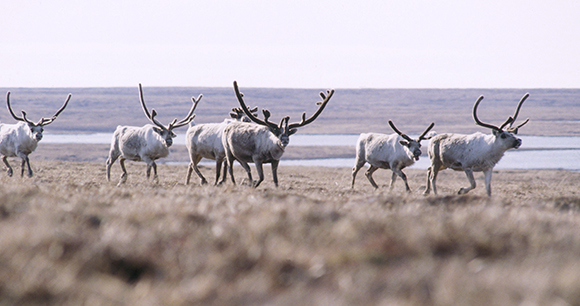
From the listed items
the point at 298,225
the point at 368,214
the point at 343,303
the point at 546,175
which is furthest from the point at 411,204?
the point at 546,175

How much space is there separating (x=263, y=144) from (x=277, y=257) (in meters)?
9.46

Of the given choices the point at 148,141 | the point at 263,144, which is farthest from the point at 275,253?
the point at 148,141

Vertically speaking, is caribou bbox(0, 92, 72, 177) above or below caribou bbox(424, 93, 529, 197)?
below

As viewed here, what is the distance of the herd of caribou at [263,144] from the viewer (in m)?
13.2

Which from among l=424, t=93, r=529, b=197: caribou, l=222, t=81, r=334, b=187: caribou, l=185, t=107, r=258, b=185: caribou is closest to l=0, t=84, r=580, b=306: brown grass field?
l=222, t=81, r=334, b=187: caribou

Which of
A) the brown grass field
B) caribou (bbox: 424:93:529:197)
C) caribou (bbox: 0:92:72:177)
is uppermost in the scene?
the brown grass field

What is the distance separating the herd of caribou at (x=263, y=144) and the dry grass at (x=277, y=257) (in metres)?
7.76

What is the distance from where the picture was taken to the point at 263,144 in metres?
13.0

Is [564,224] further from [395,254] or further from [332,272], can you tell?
[332,272]

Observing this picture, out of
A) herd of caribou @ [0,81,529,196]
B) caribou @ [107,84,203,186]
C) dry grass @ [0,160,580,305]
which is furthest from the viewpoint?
caribou @ [107,84,203,186]

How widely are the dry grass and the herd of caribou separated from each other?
25.5 feet

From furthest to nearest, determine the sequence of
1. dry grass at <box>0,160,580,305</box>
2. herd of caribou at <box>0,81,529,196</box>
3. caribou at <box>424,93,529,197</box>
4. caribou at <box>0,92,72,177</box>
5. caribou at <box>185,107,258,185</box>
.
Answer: caribou at <box>0,92,72,177</box>
caribou at <box>185,107,258,185</box>
caribou at <box>424,93,529,197</box>
herd of caribou at <box>0,81,529,196</box>
dry grass at <box>0,160,580,305</box>

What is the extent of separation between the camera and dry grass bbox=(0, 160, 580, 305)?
3002 millimetres

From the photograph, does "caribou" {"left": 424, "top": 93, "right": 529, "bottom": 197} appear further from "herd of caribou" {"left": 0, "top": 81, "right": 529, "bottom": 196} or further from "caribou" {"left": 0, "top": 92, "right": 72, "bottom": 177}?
"caribou" {"left": 0, "top": 92, "right": 72, "bottom": 177}
